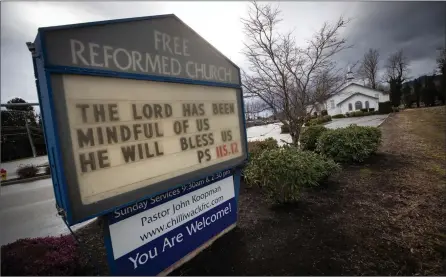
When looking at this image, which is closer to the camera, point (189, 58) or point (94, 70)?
point (94, 70)

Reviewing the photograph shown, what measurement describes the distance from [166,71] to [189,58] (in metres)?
0.47

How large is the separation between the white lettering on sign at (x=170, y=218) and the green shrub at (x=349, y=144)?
5620 mm

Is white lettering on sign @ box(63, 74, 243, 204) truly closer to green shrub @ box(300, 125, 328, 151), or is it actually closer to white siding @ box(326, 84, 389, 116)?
green shrub @ box(300, 125, 328, 151)

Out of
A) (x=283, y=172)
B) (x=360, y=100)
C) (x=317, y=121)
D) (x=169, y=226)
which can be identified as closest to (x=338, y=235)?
(x=283, y=172)

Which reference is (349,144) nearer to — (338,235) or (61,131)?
(338,235)

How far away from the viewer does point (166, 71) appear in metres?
2.76

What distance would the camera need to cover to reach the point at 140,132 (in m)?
2.47

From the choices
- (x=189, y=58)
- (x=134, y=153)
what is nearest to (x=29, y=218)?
(x=134, y=153)

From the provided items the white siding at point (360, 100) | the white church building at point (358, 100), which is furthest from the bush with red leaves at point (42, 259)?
the white siding at point (360, 100)

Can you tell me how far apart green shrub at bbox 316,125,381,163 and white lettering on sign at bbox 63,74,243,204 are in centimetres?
610

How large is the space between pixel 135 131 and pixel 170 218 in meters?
1.20

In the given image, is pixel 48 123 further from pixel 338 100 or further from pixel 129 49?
pixel 338 100

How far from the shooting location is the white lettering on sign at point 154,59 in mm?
2098

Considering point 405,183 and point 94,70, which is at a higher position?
point 94,70
